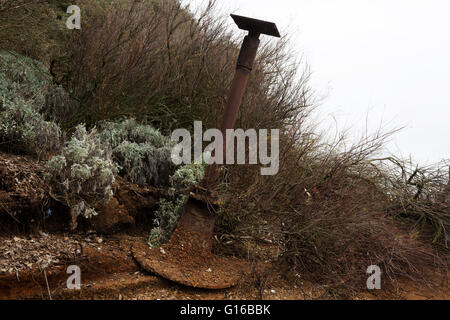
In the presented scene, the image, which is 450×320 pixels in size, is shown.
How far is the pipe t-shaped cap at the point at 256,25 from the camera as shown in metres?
3.89

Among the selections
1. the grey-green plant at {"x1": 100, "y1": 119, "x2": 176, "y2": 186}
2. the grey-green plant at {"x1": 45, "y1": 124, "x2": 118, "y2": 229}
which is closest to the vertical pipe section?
the grey-green plant at {"x1": 100, "y1": 119, "x2": 176, "y2": 186}

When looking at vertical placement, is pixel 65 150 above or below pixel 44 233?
above

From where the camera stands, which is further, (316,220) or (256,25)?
(316,220)

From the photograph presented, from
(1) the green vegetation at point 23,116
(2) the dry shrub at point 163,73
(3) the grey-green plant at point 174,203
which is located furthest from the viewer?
(2) the dry shrub at point 163,73

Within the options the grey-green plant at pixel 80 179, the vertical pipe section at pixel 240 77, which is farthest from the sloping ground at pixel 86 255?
the vertical pipe section at pixel 240 77

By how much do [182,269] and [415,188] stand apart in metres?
4.62

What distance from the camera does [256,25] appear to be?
396cm

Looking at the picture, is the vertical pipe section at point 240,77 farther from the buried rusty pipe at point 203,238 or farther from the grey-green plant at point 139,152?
the grey-green plant at point 139,152

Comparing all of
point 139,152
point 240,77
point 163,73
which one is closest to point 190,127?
point 163,73

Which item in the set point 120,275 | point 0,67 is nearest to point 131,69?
point 0,67

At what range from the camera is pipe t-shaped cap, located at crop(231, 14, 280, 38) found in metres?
3.89

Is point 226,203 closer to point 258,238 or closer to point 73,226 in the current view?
point 258,238

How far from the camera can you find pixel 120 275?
12.2 feet

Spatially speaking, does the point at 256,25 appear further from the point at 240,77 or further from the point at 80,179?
the point at 80,179
